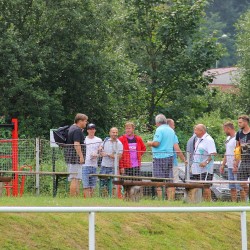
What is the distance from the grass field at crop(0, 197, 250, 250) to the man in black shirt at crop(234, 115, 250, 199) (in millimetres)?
5902

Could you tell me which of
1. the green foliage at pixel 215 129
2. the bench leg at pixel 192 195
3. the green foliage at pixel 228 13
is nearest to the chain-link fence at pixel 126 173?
the bench leg at pixel 192 195

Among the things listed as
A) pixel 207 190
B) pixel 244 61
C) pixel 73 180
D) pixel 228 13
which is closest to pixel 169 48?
pixel 73 180

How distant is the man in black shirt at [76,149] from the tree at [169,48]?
617 inches

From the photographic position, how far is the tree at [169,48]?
3366cm

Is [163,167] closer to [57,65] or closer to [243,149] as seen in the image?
[243,149]

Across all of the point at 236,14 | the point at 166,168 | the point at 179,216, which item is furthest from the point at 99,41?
the point at 236,14

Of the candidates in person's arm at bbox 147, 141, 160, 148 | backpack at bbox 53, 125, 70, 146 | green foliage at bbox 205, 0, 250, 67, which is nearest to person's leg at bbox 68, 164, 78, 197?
backpack at bbox 53, 125, 70, 146

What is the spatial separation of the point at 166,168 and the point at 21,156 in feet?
12.1

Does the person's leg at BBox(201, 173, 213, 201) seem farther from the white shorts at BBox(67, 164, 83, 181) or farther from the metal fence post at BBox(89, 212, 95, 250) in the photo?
the metal fence post at BBox(89, 212, 95, 250)

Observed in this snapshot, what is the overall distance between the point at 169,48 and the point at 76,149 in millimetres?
17182

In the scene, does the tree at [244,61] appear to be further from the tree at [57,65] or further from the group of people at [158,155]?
the group of people at [158,155]

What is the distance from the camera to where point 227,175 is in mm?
19047

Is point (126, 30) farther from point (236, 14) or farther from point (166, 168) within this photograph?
point (236, 14)

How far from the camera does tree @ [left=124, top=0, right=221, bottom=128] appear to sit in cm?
3366
